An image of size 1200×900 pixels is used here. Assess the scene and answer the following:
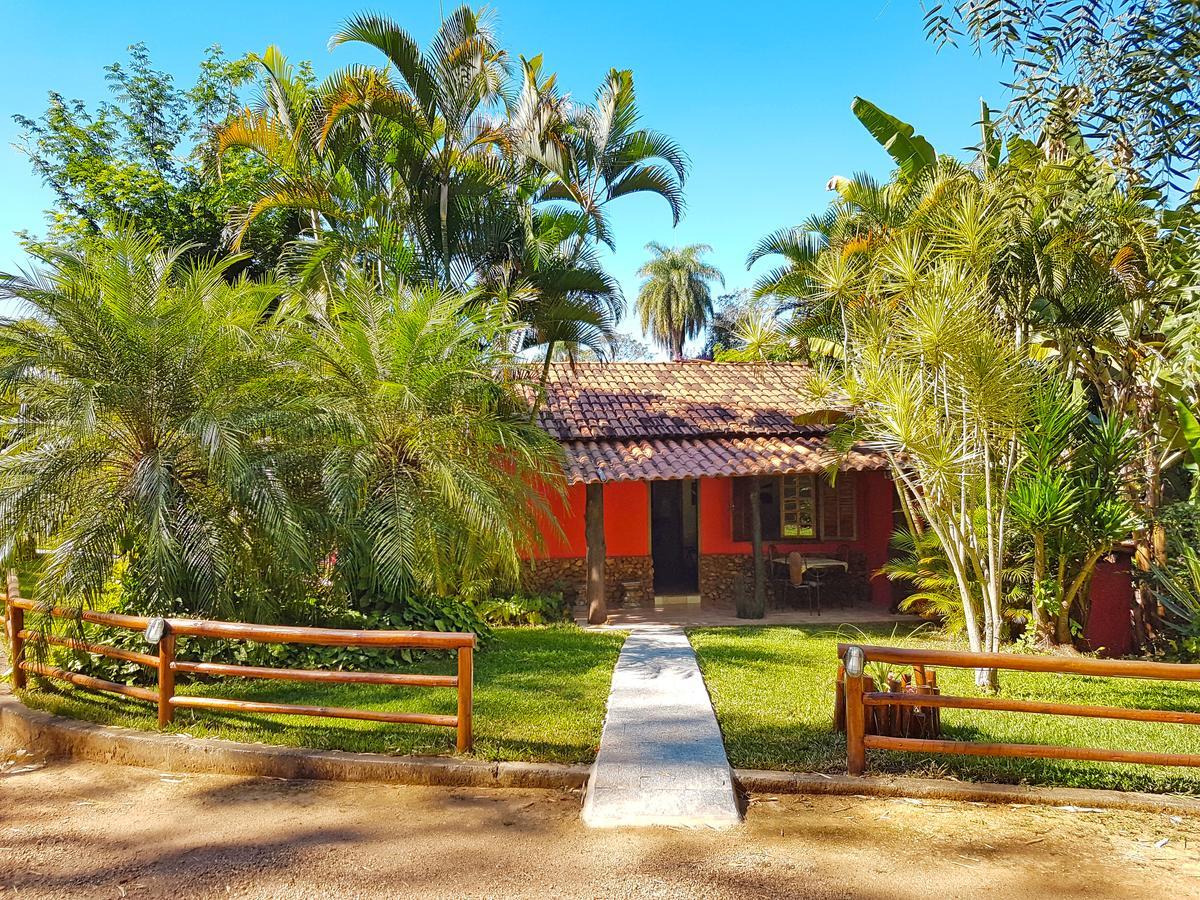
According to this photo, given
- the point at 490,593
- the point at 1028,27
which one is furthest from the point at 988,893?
the point at 490,593

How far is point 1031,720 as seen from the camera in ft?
19.7

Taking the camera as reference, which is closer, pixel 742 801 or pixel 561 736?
pixel 742 801

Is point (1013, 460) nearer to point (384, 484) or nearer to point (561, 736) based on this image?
point (561, 736)

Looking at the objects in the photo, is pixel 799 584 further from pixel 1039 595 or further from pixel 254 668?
pixel 254 668

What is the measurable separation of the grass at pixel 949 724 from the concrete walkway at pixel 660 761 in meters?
0.21

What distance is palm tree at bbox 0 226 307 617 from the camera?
590cm

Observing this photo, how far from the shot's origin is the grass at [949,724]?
477cm

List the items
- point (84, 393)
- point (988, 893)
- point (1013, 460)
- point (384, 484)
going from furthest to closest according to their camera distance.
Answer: point (384, 484), point (1013, 460), point (84, 393), point (988, 893)

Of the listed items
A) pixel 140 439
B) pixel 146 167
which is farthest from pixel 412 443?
pixel 146 167

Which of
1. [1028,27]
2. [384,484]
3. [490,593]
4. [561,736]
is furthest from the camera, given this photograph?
[490,593]

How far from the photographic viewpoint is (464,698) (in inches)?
198

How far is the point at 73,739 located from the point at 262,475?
2227mm

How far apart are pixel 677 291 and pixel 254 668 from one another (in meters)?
31.3

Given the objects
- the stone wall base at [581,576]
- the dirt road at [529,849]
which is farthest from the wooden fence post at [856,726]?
the stone wall base at [581,576]
